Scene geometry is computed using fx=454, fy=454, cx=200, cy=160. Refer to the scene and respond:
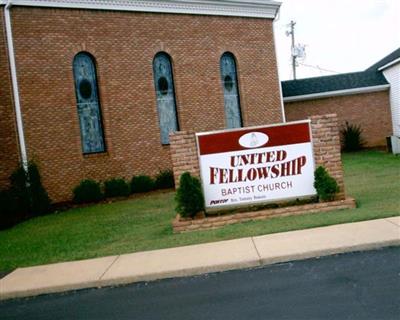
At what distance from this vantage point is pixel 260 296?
16.7ft

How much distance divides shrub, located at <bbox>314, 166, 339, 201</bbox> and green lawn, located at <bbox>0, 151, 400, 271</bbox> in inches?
20.7

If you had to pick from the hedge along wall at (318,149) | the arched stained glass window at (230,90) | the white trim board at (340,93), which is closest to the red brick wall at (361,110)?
the white trim board at (340,93)

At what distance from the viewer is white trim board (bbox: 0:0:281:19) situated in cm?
1529

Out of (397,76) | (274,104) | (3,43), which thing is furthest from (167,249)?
(397,76)

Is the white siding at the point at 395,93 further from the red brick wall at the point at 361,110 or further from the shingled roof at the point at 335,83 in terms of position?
the shingled roof at the point at 335,83

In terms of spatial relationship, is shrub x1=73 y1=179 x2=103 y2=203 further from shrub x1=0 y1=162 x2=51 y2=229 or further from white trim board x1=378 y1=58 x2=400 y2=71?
white trim board x1=378 y1=58 x2=400 y2=71

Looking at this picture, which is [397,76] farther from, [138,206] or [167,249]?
[167,249]

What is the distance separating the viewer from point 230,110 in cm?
1902

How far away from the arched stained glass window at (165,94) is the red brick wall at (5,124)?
5.31 meters

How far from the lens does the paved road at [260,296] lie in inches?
180

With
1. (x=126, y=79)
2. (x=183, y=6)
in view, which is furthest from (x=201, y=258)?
(x=183, y=6)

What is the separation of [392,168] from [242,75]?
23.2 ft

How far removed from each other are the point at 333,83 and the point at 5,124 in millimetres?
18624

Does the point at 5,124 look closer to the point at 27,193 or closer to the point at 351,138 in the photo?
the point at 27,193
